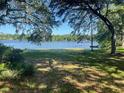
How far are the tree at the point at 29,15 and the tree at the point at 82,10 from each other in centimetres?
192

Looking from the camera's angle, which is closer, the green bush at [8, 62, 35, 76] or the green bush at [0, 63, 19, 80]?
the green bush at [0, 63, 19, 80]

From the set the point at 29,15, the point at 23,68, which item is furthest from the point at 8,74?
the point at 29,15

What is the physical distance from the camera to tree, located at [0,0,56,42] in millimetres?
23125

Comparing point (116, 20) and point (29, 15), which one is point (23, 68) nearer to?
point (29, 15)

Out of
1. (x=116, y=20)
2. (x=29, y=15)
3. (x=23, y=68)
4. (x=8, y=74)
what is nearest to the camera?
(x=8, y=74)

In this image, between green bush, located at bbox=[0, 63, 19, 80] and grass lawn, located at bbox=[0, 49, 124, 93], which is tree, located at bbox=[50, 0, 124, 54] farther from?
green bush, located at bbox=[0, 63, 19, 80]

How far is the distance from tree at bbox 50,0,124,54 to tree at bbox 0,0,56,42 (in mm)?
1920

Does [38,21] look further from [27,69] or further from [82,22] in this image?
[27,69]

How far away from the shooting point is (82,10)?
26.7 meters

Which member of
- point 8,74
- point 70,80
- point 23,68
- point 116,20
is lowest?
point 70,80

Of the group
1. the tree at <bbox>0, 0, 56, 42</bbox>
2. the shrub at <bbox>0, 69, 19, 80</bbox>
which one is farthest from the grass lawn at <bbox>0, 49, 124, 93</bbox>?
the tree at <bbox>0, 0, 56, 42</bbox>

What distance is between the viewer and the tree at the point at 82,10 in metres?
25.4

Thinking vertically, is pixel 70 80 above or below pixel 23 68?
below

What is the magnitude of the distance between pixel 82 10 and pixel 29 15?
5464mm
